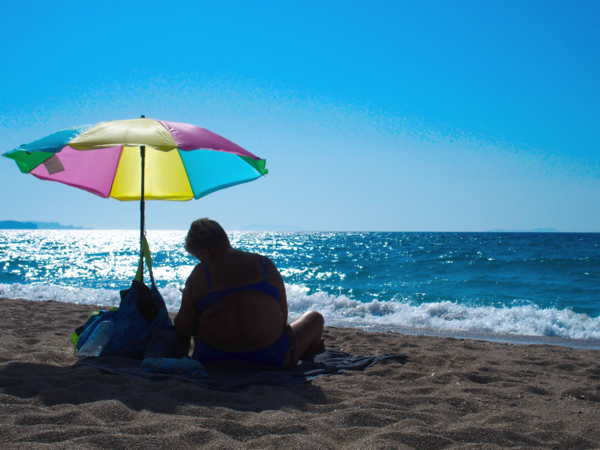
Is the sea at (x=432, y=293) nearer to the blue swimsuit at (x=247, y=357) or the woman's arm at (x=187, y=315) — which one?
the blue swimsuit at (x=247, y=357)

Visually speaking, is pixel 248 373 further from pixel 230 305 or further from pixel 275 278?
pixel 275 278

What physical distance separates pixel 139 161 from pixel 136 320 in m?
1.63

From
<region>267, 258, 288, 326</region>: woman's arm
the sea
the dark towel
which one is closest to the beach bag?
the dark towel

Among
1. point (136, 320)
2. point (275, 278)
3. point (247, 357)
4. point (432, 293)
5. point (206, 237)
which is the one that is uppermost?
point (206, 237)

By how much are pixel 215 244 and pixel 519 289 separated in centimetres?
1263

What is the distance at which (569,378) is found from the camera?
12.3ft

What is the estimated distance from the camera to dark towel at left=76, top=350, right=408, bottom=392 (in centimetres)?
301

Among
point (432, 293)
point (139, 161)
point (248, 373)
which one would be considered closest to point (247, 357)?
point (248, 373)

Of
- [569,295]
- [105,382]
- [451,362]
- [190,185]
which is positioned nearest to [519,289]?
[569,295]

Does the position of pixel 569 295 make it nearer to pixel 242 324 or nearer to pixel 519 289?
pixel 519 289

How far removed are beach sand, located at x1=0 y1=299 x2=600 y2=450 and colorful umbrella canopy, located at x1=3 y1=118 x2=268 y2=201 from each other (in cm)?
157

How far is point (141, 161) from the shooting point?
4.12 meters

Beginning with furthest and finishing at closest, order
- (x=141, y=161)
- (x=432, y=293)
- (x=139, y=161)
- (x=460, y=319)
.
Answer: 1. (x=432, y=293)
2. (x=460, y=319)
3. (x=139, y=161)
4. (x=141, y=161)

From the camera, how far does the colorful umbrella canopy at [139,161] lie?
119 inches
